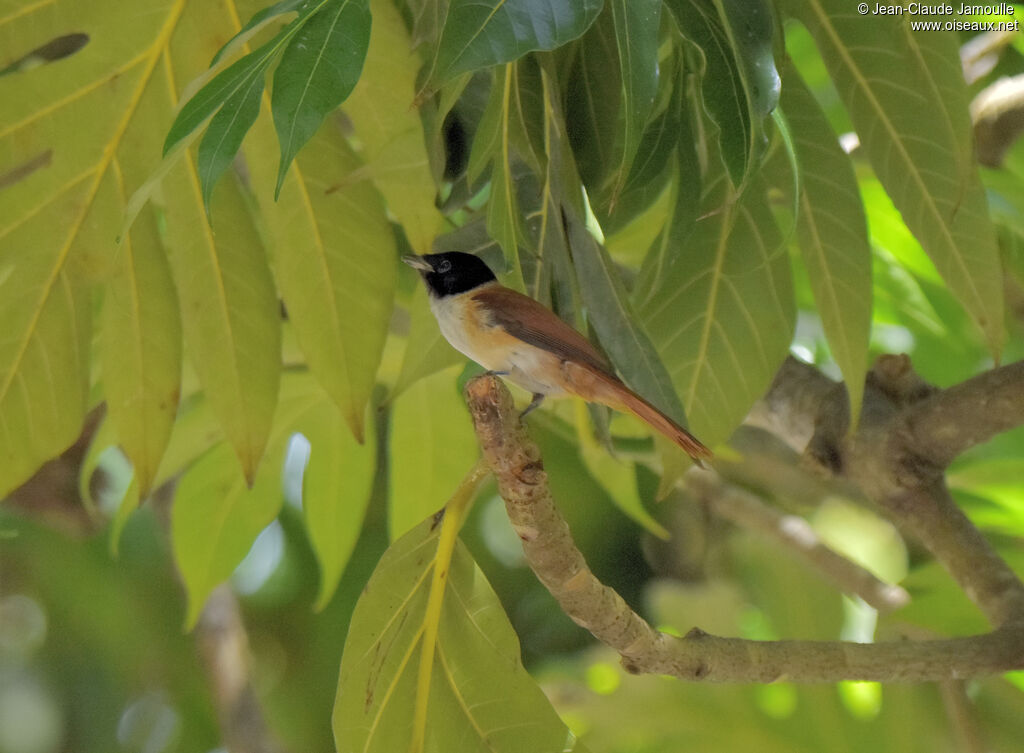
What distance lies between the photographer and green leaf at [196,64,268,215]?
1173mm

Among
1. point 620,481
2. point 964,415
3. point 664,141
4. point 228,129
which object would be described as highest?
point 228,129

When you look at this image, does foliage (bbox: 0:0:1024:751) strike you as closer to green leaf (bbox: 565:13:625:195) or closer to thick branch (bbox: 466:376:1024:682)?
green leaf (bbox: 565:13:625:195)

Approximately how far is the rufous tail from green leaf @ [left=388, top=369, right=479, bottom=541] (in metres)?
1.01

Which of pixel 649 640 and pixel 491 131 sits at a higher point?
pixel 491 131

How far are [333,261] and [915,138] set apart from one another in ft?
3.50

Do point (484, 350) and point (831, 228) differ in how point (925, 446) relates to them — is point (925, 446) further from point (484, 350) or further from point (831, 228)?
point (484, 350)

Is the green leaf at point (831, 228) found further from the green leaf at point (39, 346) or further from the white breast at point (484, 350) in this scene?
the green leaf at point (39, 346)

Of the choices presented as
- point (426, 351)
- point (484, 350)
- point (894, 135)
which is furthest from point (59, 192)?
point (894, 135)

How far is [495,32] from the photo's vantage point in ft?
3.58

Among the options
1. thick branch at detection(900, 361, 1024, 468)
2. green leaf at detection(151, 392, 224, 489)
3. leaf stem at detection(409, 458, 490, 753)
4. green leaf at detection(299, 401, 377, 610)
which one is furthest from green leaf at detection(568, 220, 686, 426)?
green leaf at detection(151, 392, 224, 489)

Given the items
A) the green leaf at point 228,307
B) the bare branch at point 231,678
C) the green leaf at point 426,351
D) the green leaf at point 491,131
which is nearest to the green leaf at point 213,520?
the bare branch at point 231,678

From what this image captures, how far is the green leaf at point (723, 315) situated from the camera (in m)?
1.99

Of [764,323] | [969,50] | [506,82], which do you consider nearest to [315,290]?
[506,82]

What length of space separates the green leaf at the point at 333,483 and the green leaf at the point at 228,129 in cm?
165
